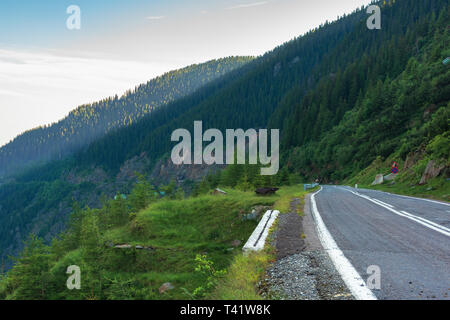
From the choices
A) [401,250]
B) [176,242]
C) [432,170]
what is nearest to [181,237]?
[176,242]

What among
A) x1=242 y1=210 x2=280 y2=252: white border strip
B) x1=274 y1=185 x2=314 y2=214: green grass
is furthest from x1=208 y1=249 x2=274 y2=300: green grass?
x1=274 y1=185 x2=314 y2=214: green grass

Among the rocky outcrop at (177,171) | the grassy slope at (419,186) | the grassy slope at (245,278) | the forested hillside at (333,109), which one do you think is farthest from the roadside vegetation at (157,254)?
A: the rocky outcrop at (177,171)

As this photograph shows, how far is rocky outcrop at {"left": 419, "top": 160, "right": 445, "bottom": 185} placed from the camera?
1633cm

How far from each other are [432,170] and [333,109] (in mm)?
74739

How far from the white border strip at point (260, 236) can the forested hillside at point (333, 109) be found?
1509 centimetres

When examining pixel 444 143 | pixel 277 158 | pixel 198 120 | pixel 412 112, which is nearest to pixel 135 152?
pixel 198 120

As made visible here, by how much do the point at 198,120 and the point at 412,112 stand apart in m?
143

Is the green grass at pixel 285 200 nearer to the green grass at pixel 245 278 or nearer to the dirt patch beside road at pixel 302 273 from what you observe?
the dirt patch beside road at pixel 302 273

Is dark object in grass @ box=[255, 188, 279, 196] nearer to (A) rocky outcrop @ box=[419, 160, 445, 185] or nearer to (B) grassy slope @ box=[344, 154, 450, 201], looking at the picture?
(B) grassy slope @ box=[344, 154, 450, 201]

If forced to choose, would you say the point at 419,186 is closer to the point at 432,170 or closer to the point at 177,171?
the point at 432,170

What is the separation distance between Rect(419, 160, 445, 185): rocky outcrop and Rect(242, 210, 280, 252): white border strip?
14432 millimetres
